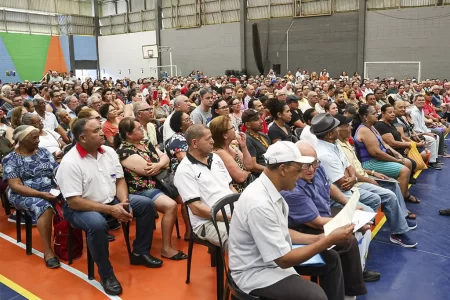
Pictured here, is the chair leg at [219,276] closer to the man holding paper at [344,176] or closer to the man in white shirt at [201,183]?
the man in white shirt at [201,183]

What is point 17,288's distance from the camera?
10.1 ft

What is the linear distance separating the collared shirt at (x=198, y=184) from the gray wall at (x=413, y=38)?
52.2ft

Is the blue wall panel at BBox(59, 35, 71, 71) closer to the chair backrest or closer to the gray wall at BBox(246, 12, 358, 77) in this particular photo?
the gray wall at BBox(246, 12, 358, 77)

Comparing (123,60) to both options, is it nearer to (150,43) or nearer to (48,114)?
(150,43)

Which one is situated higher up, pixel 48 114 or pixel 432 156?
pixel 48 114

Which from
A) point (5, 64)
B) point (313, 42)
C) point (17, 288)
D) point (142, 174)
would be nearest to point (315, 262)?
point (142, 174)

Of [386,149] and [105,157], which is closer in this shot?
[105,157]

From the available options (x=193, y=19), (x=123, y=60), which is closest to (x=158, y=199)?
(x=193, y=19)

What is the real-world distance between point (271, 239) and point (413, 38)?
17.0m

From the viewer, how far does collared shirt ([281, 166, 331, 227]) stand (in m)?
2.56

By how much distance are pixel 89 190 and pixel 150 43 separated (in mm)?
21874

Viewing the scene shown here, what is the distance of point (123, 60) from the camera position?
25.2m

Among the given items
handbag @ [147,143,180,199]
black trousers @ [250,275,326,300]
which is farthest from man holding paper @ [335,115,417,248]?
black trousers @ [250,275,326,300]

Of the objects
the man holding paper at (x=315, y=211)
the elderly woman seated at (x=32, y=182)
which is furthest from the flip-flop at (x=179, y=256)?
the man holding paper at (x=315, y=211)
